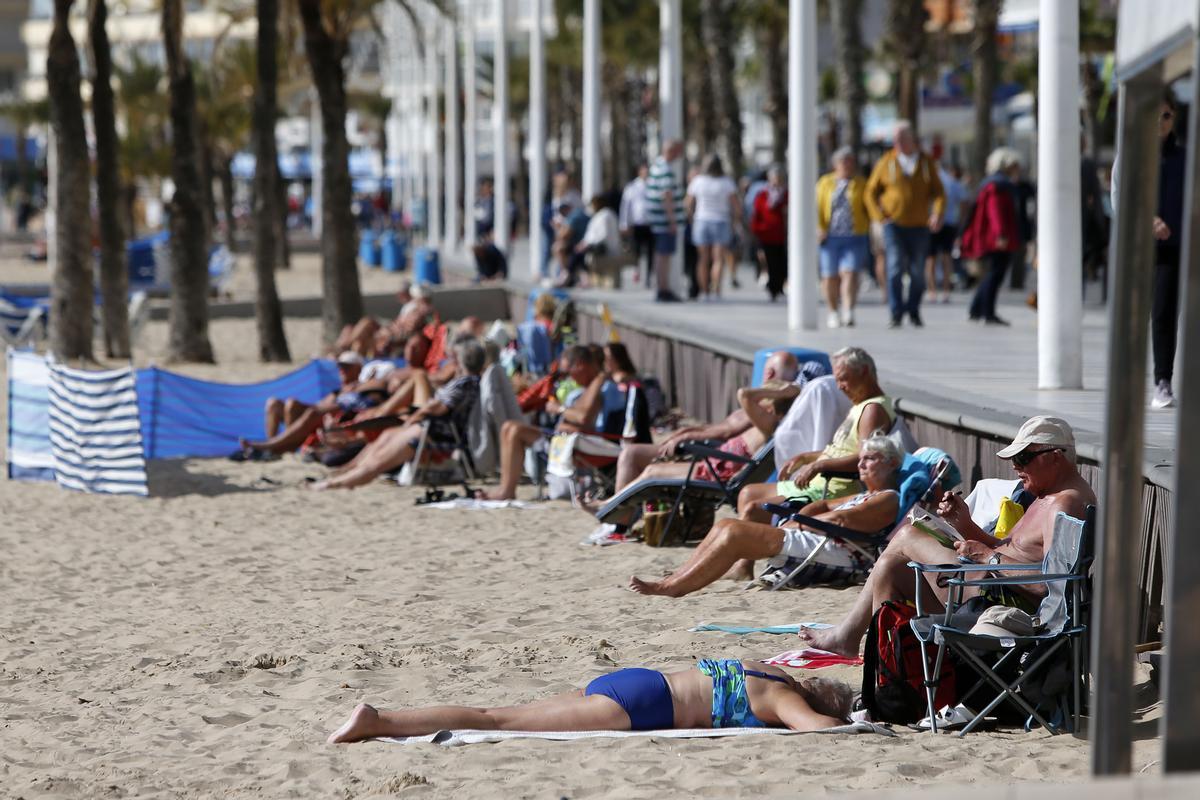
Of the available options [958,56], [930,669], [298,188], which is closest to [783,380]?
[930,669]

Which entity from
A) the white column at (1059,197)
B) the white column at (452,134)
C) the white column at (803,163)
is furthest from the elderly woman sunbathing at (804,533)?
the white column at (452,134)

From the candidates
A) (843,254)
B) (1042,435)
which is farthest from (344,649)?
(843,254)

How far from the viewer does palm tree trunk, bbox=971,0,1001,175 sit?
85.4ft

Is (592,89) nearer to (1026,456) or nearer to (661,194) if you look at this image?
(661,194)

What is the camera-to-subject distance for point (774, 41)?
38.8 meters

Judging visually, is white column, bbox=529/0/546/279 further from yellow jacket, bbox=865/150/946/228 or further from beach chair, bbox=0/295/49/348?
yellow jacket, bbox=865/150/946/228

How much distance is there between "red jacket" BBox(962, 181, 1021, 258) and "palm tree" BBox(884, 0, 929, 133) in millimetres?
11445

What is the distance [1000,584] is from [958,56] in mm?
51256

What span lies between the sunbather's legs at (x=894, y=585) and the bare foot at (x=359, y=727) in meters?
1.64

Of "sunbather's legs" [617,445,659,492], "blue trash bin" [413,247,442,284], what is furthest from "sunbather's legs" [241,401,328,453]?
"blue trash bin" [413,247,442,284]

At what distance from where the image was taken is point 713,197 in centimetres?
1939

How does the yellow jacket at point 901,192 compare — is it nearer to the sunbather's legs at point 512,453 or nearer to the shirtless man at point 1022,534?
the sunbather's legs at point 512,453

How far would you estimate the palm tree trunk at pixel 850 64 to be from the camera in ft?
90.7

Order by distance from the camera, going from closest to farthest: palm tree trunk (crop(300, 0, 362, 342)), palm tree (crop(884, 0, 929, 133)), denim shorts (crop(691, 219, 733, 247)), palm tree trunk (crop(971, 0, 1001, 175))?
denim shorts (crop(691, 219, 733, 247)) < palm tree trunk (crop(300, 0, 362, 342)) < palm tree trunk (crop(971, 0, 1001, 175)) < palm tree (crop(884, 0, 929, 133))
